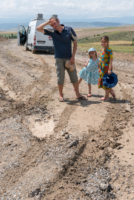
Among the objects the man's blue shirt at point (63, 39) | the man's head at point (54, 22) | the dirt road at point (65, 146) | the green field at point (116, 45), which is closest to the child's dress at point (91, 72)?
the dirt road at point (65, 146)

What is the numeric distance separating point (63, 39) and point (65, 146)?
2.67 meters

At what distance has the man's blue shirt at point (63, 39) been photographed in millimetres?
5152

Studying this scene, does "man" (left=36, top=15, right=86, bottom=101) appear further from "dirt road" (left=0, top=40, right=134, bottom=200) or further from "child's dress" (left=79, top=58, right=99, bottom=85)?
"dirt road" (left=0, top=40, right=134, bottom=200)

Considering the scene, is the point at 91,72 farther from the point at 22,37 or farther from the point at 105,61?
the point at 22,37

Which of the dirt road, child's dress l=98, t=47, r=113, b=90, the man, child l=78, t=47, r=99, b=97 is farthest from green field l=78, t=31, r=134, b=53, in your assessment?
the man

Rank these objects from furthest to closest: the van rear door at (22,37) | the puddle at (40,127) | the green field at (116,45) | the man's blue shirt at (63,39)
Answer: the van rear door at (22,37) → the green field at (116,45) → the man's blue shirt at (63,39) → the puddle at (40,127)

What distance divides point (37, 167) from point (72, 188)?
24.5 inches

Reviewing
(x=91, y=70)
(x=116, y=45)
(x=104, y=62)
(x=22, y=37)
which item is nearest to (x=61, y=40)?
(x=104, y=62)

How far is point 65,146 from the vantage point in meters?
3.68

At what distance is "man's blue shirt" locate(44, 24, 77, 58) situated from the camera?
5.15 metres

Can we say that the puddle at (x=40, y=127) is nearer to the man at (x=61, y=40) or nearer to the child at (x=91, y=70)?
the man at (x=61, y=40)

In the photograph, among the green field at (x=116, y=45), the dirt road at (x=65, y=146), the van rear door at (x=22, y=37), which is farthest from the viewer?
the van rear door at (x=22, y=37)

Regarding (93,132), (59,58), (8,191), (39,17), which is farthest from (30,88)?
(39,17)

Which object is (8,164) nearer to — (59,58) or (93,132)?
(93,132)
